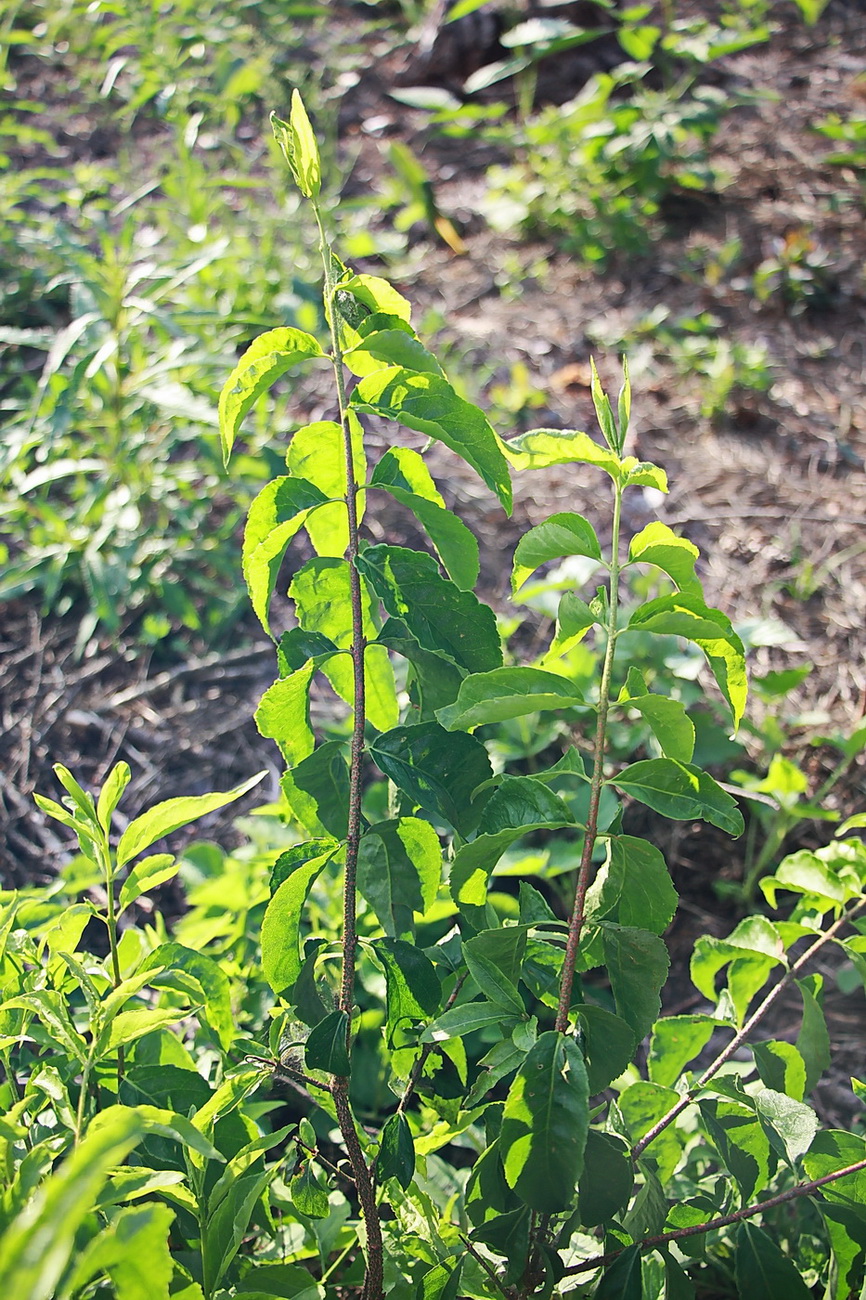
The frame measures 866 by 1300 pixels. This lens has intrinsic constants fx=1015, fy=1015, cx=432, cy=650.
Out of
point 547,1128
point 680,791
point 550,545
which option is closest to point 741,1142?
point 547,1128

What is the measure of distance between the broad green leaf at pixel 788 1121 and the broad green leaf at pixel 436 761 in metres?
0.37

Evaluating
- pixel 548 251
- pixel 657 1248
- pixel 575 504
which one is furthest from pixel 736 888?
pixel 548 251

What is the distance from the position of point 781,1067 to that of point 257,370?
84 centimetres

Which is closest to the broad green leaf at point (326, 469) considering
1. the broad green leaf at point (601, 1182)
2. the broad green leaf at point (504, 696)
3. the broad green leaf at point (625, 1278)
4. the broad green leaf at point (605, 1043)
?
the broad green leaf at point (504, 696)

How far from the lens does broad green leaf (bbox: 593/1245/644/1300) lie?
0.91 m

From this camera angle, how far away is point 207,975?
1000 millimetres

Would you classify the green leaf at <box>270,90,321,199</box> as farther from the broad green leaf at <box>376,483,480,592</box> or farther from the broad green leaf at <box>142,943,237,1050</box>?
the broad green leaf at <box>142,943,237,1050</box>

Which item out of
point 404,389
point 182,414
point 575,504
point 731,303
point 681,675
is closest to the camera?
point 404,389

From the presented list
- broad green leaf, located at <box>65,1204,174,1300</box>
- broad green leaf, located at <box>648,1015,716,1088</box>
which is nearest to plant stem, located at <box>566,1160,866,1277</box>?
broad green leaf, located at <box>648,1015,716,1088</box>

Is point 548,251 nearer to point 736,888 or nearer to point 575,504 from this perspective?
point 575,504

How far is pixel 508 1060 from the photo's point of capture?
2.92 feet

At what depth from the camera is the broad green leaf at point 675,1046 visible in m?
1.08

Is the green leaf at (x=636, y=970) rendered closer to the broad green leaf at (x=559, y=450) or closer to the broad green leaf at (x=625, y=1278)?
the broad green leaf at (x=625, y=1278)

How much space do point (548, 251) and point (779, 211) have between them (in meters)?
0.87
